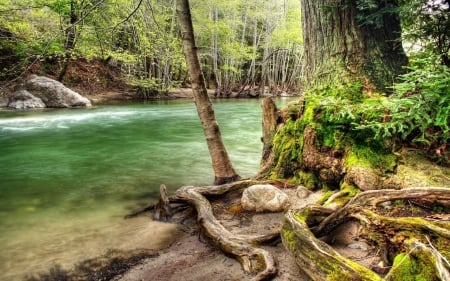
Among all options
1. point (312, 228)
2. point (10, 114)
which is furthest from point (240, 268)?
point (10, 114)

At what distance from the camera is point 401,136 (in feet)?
11.5

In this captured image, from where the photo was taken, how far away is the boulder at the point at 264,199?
13.4 ft

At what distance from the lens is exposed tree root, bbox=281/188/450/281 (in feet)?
6.86

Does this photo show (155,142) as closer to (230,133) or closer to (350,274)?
(230,133)

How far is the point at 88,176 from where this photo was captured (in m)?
7.10

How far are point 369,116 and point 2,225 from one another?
15.6 feet

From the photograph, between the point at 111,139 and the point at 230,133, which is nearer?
the point at 111,139

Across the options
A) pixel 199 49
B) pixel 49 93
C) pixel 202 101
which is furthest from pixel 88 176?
pixel 199 49

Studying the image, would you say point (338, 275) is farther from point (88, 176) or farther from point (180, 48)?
point (180, 48)

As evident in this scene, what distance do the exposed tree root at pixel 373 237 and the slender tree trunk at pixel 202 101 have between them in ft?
8.66

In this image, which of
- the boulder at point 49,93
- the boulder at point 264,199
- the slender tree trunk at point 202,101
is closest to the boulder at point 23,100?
the boulder at point 49,93

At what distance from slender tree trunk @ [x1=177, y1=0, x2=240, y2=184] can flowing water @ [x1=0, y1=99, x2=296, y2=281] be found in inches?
48.5

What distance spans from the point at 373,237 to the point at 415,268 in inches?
23.8

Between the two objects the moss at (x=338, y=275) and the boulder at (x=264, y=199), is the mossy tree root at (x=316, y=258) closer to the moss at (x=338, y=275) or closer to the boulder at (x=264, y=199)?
the moss at (x=338, y=275)
